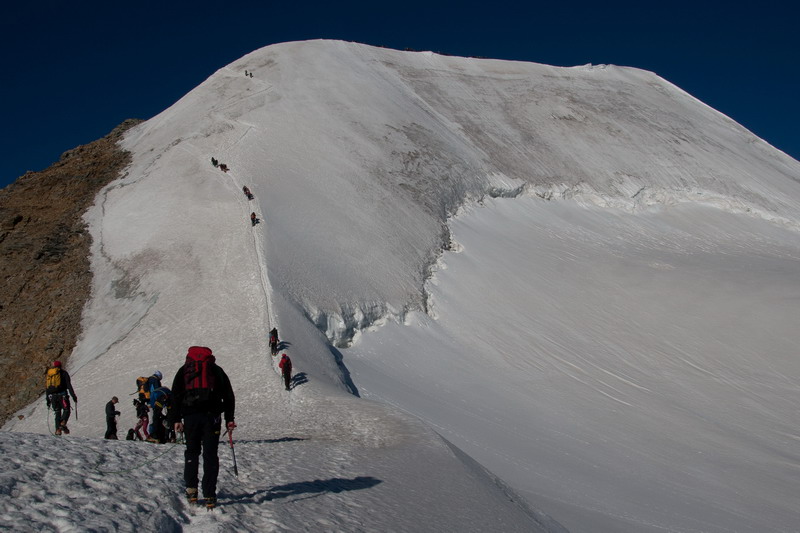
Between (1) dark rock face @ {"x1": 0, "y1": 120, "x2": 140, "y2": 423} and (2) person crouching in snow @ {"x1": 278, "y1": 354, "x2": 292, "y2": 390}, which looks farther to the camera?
(1) dark rock face @ {"x1": 0, "y1": 120, "x2": 140, "y2": 423}

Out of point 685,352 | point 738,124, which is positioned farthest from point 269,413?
point 738,124

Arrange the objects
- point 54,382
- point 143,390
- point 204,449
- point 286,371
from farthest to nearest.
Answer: point 286,371, point 143,390, point 54,382, point 204,449

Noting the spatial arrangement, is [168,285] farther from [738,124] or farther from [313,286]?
[738,124]

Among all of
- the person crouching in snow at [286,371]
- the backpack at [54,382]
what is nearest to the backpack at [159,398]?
the backpack at [54,382]

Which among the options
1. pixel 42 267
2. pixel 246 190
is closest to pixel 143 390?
pixel 42 267

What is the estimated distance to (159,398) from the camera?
1147 cm

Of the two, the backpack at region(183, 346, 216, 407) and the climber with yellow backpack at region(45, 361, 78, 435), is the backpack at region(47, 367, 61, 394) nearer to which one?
the climber with yellow backpack at region(45, 361, 78, 435)

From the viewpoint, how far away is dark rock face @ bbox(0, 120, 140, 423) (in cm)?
2044

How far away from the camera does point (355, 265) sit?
26031 mm

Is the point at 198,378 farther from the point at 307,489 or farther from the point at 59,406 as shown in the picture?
the point at 59,406

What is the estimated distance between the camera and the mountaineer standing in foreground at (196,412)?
21.6 ft

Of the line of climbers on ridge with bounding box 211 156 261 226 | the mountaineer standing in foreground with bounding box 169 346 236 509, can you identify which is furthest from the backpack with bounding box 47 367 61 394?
the line of climbers on ridge with bounding box 211 156 261 226

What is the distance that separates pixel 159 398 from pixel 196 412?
527 cm

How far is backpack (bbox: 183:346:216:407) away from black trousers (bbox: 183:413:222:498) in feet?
0.63
